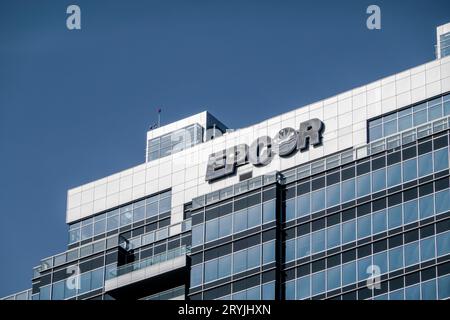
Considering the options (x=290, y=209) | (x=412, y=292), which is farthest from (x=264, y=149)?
(x=412, y=292)

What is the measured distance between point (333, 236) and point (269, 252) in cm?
502

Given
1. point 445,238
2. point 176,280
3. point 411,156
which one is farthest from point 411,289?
point 176,280

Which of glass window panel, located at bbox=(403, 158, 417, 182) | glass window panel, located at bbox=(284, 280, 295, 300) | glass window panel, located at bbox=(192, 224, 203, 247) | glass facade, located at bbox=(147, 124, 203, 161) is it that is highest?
glass facade, located at bbox=(147, 124, 203, 161)

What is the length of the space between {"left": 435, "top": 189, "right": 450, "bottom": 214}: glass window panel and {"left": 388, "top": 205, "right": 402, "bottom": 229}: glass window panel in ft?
9.63

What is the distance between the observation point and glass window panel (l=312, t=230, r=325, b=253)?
4456 inches

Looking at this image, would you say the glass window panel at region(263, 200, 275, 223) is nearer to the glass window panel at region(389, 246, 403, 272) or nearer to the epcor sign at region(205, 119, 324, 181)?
the epcor sign at region(205, 119, 324, 181)

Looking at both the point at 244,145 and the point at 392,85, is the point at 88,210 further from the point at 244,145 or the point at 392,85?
the point at 392,85

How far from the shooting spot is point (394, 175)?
11294 cm

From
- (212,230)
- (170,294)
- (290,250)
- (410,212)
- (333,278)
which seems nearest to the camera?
(410,212)

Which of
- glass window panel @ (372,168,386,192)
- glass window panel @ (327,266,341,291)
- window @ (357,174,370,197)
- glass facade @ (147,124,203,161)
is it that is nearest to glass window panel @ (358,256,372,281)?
glass window panel @ (327,266,341,291)

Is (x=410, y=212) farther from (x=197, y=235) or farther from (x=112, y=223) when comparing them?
(x=112, y=223)

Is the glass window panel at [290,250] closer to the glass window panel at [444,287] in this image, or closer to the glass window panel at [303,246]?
the glass window panel at [303,246]

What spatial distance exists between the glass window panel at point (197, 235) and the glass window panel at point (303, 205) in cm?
844

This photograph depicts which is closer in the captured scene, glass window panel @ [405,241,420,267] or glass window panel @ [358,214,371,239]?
glass window panel @ [405,241,420,267]
